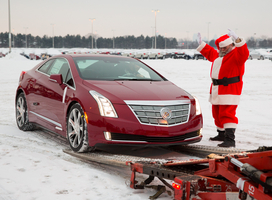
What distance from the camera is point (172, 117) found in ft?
14.2

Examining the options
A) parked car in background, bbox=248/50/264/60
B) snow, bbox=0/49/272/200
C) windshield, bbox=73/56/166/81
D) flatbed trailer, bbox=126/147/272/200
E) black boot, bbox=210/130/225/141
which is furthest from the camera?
parked car in background, bbox=248/50/264/60

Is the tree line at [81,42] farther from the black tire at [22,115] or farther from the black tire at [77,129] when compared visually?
the black tire at [77,129]

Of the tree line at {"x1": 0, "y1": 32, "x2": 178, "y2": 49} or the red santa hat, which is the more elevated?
the tree line at {"x1": 0, "y1": 32, "x2": 178, "y2": 49}

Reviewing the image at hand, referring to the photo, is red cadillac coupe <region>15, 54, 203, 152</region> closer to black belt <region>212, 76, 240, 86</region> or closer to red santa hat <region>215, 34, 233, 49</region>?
black belt <region>212, 76, 240, 86</region>

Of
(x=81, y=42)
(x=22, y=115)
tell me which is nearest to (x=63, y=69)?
(x=22, y=115)

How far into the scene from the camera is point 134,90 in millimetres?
4613

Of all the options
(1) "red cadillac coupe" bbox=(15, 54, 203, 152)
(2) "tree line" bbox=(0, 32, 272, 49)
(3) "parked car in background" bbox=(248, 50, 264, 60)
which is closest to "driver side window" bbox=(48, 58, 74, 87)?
(1) "red cadillac coupe" bbox=(15, 54, 203, 152)

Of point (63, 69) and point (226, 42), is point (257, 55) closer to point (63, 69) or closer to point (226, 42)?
point (226, 42)

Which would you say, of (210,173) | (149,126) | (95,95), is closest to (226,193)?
(210,173)

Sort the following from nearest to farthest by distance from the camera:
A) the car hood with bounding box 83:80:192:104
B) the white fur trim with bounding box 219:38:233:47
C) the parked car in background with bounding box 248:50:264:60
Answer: the car hood with bounding box 83:80:192:104 < the white fur trim with bounding box 219:38:233:47 < the parked car in background with bounding box 248:50:264:60

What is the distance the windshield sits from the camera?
17.0 feet

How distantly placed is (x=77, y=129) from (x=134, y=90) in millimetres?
933

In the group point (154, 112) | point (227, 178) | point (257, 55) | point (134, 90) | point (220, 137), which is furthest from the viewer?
point (257, 55)

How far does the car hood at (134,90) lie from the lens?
438cm
